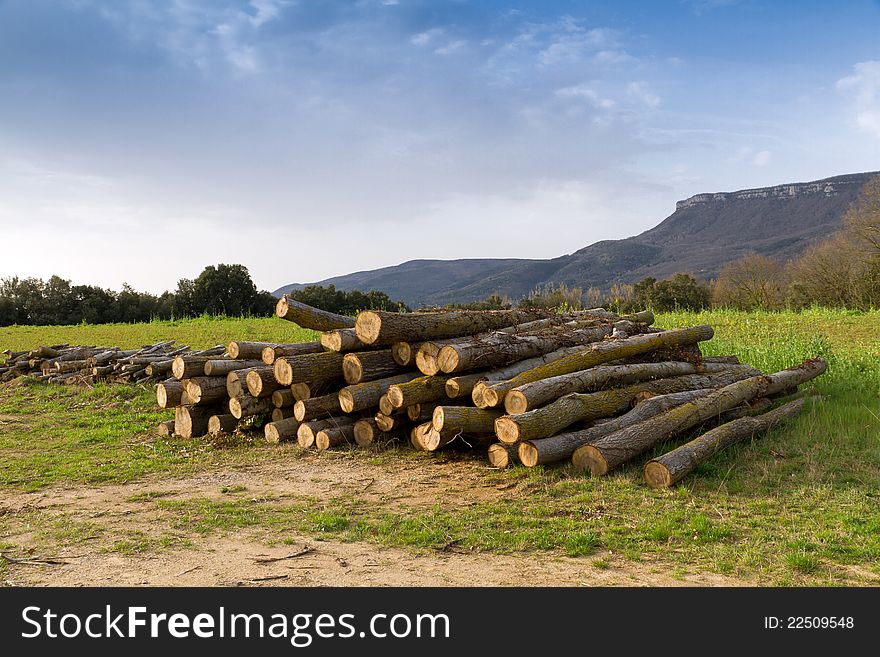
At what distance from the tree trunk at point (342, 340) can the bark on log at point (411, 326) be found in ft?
0.57

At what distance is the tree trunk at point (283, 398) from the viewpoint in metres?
9.20

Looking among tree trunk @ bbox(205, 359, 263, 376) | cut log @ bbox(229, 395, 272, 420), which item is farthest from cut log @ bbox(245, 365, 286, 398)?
tree trunk @ bbox(205, 359, 263, 376)

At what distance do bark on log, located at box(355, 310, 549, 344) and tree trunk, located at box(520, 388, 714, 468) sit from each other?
2329mm

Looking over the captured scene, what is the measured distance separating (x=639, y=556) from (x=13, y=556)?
4612mm

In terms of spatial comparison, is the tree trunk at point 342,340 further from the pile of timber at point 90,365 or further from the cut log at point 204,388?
the pile of timber at point 90,365

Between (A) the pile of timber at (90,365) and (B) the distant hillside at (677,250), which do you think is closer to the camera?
(A) the pile of timber at (90,365)

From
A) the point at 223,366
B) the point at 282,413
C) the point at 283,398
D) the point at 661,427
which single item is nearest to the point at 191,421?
the point at 223,366

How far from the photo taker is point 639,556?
184 inches

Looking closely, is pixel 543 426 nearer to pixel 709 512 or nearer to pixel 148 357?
pixel 709 512

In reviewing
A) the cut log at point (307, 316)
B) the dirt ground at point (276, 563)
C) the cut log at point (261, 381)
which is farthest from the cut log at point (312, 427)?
the dirt ground at point (276, 563)

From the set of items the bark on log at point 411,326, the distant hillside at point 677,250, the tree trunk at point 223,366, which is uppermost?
the distant hillside at point 677,250

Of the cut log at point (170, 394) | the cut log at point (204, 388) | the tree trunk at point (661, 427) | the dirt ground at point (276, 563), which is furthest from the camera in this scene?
the cut log at point (170, 394)

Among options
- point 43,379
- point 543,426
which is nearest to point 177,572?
point 543,426

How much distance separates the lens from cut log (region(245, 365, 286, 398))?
29.8ft
